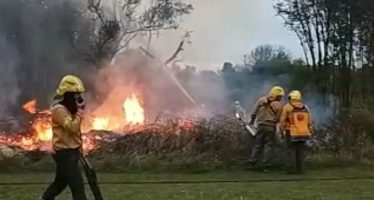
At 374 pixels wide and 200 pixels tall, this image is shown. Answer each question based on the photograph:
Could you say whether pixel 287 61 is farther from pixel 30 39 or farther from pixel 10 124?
pixel 10 124

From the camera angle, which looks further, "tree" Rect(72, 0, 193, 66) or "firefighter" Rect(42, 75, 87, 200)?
"tree" Rect(72, 0, 193, 66)

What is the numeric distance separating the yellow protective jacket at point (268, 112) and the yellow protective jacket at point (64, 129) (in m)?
6.81

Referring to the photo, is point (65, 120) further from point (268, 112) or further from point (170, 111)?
point (170, 111)

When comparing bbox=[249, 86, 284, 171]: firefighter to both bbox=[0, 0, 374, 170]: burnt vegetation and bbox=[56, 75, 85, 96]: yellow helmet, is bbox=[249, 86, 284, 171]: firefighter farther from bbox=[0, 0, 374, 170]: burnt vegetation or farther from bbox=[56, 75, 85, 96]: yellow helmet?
bbox=[56, 75, 85, 96]: yellow helmet

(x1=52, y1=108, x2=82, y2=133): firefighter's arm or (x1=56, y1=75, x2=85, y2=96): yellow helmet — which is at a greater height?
(x1=56, y1=75, x2=85, y2=96): yellow helmet

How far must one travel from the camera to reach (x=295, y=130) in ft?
50.3

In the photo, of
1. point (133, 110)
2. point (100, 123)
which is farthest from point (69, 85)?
point (133, 110)

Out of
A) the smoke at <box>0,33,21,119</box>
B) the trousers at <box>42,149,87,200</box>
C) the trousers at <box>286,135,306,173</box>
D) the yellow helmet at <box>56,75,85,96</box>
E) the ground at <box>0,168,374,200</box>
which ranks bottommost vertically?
the ground at <box>0,168,374,200</box>

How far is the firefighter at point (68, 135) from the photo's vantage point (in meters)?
9.34

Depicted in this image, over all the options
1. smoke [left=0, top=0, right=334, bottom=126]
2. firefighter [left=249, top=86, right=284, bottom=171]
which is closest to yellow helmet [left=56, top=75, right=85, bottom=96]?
firefighter [left=249, top=86, right=284, bottom=171]

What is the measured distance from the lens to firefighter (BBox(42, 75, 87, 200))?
9.34 metres

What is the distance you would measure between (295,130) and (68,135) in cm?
685

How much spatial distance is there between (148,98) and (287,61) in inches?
282

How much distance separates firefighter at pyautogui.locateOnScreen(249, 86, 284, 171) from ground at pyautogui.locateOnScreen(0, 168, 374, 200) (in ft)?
1.48
